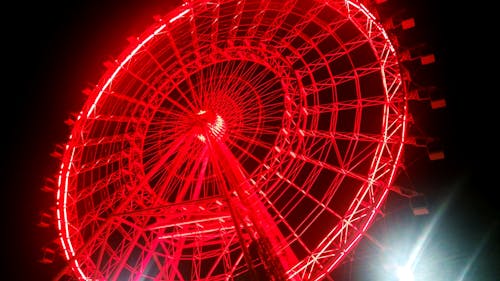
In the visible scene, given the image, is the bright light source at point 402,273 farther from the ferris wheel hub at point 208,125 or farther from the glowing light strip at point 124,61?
the glowing light strip at point 124,61

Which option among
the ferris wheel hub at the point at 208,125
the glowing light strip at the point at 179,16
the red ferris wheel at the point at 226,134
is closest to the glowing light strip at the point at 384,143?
the red ferris wheel at the point at 226,134

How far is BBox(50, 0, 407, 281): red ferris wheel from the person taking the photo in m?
13.6

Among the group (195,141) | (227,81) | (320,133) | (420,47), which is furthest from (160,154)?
(420,47)

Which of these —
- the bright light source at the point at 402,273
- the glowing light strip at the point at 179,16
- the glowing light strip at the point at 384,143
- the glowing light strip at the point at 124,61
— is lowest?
the bright light source at the point at 402,273

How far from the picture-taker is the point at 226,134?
14.8 meters

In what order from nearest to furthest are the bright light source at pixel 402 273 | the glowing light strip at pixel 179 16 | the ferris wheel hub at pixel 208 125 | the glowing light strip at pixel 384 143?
the bright light source at pixel 402 273, the glowing light strip at pixel 384 143, the ferris wheel hub at pixel 208 125, the glowing light strip at pixel 179 16

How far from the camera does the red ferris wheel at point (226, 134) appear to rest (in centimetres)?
1362

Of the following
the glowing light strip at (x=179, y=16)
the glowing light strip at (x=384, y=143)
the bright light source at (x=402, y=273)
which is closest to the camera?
the bright light source at (x=402, y=273)

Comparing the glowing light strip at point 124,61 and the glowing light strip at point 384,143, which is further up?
the glowing light strip at point 124,61

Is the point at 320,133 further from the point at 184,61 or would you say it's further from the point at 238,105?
the point at 184,61

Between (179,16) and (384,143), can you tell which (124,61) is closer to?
(179,16)

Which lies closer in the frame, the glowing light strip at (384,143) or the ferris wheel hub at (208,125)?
the glowing light strip at (384,143)

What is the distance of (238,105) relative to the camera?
50.8 feet

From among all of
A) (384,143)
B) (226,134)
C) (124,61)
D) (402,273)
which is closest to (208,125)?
(226,134)
